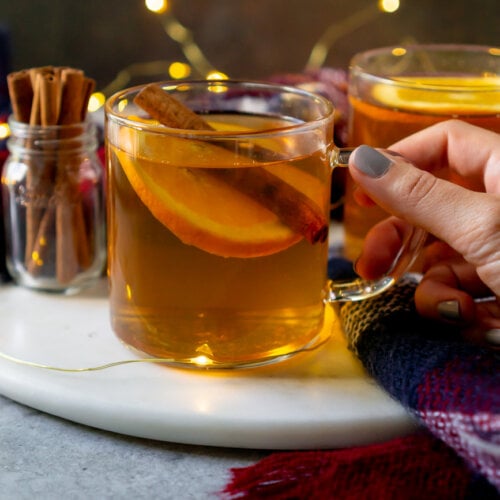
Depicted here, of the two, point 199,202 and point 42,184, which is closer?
point 199,202

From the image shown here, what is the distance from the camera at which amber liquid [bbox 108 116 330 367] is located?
735 millimetres

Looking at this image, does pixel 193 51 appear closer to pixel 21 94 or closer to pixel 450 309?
pixel 21 94

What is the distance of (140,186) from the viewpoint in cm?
74

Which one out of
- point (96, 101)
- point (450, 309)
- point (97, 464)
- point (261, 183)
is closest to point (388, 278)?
point (450, 309)

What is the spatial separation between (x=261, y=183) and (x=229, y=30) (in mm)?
827

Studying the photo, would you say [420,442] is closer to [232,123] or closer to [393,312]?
[393,312]

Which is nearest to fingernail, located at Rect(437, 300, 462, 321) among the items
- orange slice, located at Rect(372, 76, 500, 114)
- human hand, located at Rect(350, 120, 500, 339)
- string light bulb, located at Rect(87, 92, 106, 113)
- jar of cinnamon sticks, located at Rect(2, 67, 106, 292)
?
human hand, located at Rect(350, 120, 500, 339)

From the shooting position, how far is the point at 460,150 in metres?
0.85

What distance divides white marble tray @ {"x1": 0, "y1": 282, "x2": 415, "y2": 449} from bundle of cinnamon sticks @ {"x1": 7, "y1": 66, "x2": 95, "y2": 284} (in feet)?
0.33

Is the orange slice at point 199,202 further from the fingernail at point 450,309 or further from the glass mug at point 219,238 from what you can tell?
the fingernail at point 450,309

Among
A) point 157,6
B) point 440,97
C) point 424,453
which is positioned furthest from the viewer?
point 157,6

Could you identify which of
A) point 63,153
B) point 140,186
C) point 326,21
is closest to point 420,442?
point 140,186

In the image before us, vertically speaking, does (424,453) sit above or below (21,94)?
below

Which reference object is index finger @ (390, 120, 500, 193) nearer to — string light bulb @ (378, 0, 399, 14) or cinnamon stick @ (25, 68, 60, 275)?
cinnamon stick @ (25, 68, 60, 275)
